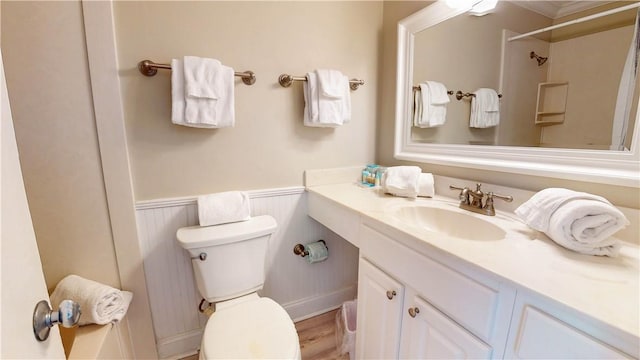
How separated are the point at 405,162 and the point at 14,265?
1607 millimetres

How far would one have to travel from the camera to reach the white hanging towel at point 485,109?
1.21 m

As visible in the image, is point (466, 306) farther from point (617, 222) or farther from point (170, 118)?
point (170, 118)

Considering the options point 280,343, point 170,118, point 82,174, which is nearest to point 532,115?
point 280,343

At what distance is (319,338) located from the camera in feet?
5.29

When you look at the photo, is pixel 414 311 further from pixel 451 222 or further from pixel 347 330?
pixel 347 330

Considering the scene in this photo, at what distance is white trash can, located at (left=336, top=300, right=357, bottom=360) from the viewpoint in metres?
1.44

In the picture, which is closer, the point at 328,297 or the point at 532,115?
the point at 532,115

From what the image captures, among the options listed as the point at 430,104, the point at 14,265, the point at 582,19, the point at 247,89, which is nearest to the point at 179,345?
the point at 14,265

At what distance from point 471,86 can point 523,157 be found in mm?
430

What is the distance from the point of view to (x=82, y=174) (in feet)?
3.80

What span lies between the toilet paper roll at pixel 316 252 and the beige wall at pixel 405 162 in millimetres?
694

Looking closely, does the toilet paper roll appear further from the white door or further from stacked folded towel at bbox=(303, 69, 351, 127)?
the white door

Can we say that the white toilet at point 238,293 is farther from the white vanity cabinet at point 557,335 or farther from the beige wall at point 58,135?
the white vanity cabinet at point 557,335

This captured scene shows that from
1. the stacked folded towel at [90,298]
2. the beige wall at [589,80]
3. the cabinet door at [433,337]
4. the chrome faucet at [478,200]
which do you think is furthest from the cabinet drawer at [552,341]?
the stacked folded towel at [90,298]
